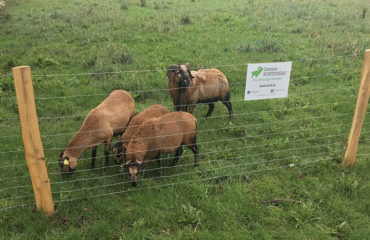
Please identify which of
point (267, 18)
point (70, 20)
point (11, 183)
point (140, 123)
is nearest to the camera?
point (11, 183)

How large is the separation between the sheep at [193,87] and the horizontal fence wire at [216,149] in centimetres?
56

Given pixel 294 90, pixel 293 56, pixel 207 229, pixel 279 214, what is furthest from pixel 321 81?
pixel 207 229

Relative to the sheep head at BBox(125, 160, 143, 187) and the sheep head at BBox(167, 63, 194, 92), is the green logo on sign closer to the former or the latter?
the sheep head at BBox(167, 63, 194, 92)

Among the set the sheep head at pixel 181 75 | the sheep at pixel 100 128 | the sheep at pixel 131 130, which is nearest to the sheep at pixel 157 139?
the sheep at pixel 131 130

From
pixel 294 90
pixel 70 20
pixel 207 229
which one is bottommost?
pixel 207 229

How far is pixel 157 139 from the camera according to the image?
5863 mm

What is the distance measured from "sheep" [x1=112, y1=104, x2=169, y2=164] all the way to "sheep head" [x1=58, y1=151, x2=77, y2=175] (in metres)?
0.74

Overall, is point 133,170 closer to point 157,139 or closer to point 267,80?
point 157,139

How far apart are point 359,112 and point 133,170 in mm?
4026

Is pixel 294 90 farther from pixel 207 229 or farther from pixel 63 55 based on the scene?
pixel 63 55

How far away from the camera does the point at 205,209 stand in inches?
205

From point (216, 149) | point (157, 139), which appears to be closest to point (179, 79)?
point (216, 149)

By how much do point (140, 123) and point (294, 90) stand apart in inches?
208

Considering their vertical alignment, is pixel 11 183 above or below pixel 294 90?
below
